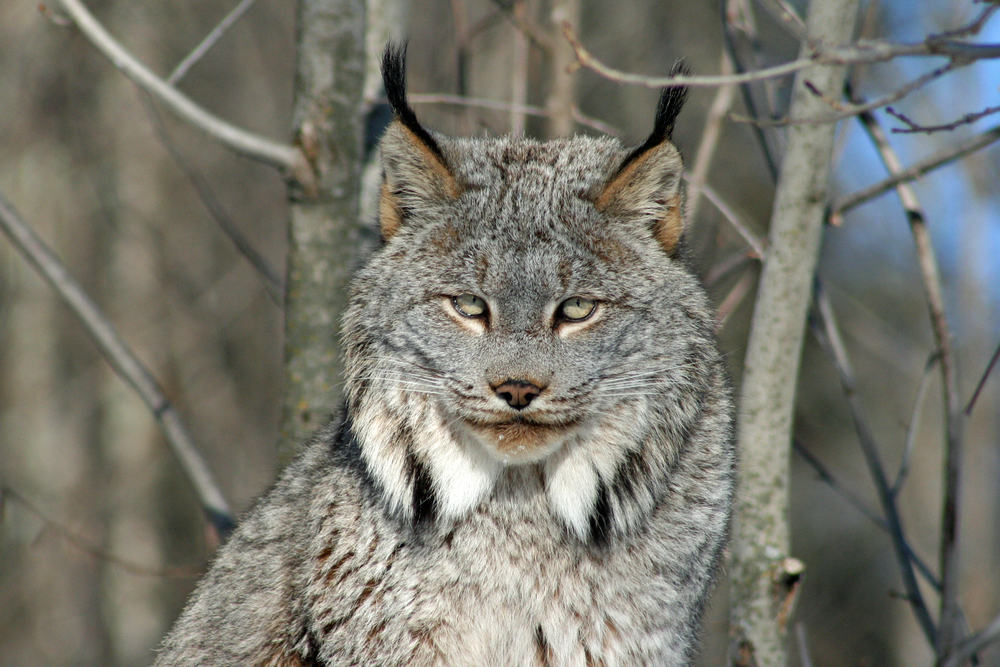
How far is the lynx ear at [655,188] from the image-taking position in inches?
147

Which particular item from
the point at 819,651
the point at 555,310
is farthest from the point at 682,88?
the point at 819,651

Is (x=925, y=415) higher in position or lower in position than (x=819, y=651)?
higher

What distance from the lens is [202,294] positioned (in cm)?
1545

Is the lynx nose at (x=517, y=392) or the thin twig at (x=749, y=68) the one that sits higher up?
the thin twig at (x=749, y=68)

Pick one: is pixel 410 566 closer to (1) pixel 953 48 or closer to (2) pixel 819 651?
(1) pixel 953 48

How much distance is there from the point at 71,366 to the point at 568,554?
12.3 meters

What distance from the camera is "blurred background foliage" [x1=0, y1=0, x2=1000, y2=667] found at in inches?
492

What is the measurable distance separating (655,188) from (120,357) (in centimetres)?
300

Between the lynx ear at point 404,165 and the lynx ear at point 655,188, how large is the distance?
0.66 m

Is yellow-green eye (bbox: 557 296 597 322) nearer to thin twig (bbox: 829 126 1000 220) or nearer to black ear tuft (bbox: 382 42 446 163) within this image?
black ear tuft (bbox: 382 42 446 163)

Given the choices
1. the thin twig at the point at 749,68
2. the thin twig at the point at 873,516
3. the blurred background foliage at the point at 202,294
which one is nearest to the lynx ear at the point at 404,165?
the thin twig at the point at 749,68

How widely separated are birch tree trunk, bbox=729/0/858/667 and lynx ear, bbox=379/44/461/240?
4.99 feet

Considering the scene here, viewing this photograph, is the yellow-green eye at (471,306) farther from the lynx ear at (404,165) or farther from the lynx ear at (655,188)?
the lynx ear at (655,188)

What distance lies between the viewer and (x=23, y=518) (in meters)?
13.3
